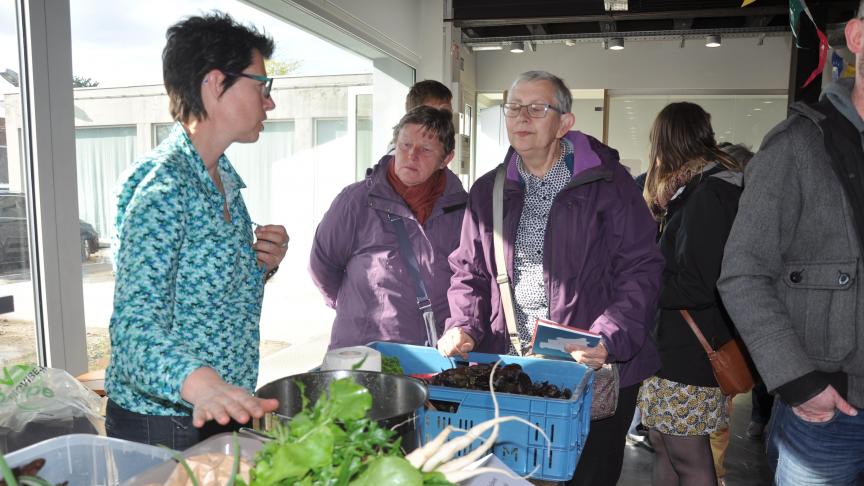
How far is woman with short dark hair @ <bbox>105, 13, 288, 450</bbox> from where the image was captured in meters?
1.15

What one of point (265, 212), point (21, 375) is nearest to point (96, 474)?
point (21, 375)

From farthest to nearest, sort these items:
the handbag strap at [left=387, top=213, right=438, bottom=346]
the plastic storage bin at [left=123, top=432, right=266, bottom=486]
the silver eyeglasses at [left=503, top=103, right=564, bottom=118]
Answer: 1. the handbag strap at [left=387, top=213, right=438, bottom=346]
2. the silver eyeglasses at [left=503, top=103, right=564, bottom=118]
3. the plastic storage bin at [left=123, top=432, right=266, bottom=486]

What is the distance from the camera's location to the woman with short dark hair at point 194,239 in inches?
45.2

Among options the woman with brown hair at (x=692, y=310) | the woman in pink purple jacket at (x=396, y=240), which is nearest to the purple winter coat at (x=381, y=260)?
the woman in pink purple jacket at (x=396, y=240)

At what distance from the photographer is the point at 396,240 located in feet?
7.93

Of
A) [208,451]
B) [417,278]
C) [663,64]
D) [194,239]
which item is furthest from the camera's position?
[663,64]

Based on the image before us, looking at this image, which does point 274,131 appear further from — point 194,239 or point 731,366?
point 194,239

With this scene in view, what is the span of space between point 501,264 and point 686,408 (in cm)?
112

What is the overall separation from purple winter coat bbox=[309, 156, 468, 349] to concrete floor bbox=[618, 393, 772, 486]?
1983mm

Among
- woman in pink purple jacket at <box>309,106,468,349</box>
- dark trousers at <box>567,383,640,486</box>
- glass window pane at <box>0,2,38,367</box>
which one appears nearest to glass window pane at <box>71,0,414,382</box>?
glass window pane at <box>0,2,38,367</box>

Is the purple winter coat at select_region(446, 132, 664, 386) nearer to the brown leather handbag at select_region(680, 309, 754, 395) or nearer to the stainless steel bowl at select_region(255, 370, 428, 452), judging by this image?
the brown leather handbag at select_region(680, 309, 754, 395)

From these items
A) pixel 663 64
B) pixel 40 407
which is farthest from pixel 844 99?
pixel 663 64

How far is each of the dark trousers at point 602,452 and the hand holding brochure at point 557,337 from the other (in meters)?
0.44

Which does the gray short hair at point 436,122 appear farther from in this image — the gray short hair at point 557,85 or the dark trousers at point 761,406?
the dark trousers at point 761,406
